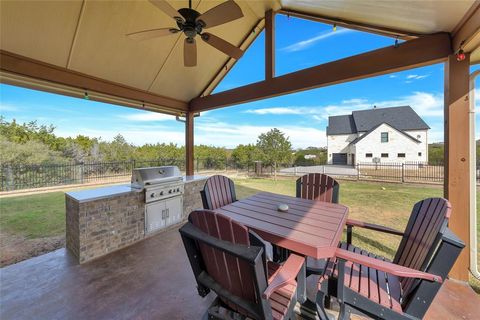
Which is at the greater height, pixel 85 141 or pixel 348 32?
pixel 348 32

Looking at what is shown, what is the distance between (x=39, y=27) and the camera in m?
2.41

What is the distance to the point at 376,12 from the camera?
232 centimetres

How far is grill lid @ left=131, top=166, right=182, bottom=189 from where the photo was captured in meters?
3.24

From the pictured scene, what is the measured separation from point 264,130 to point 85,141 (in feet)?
26.1

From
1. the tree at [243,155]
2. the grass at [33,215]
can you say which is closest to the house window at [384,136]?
the tree at [243,155]

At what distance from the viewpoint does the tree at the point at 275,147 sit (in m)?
8.96

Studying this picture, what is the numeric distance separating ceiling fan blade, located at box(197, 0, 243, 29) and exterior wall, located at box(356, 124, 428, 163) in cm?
1289

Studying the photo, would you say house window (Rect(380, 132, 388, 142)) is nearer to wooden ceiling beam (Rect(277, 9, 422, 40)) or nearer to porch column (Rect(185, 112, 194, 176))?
wooden ceiling beam (Rect(277, 9, 422, 40))

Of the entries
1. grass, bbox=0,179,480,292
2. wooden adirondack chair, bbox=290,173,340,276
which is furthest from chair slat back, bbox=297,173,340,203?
grass, bbox=0,179,480,292

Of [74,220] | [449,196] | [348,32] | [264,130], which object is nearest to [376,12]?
[348,32]

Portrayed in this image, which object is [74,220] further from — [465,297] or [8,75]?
[465,297]

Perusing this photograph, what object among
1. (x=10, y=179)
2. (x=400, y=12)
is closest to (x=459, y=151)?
(x=400, y=12)

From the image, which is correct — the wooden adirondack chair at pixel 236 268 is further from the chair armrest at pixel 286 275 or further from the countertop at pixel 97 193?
the countertop at pixel 97 193

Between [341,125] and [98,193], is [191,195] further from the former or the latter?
[341,125]
